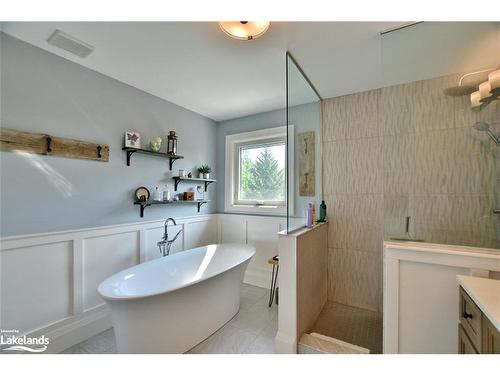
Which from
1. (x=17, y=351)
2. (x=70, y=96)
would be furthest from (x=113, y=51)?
(x=17, y=351)

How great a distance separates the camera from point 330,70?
1879mm

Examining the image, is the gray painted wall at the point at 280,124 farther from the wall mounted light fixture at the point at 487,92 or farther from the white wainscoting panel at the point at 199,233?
the wall mounted light fixture at the point at 487,92

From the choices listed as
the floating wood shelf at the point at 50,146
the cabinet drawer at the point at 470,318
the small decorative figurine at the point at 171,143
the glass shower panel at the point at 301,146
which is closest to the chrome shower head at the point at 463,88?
the glass shower panel at the point at 301,146

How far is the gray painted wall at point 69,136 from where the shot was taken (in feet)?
4.85

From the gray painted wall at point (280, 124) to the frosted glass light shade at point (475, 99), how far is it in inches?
44.8

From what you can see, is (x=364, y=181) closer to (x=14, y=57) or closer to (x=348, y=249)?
(x=348, y=249)

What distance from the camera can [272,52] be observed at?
1.62m

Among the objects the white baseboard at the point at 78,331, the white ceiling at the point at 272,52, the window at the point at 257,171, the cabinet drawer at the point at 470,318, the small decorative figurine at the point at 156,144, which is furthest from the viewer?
the window at the point at 257,171

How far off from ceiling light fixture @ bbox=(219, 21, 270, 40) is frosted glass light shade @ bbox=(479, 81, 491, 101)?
135 centimetres

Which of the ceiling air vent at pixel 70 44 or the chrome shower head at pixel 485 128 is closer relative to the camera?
the chrome shower head at pixel 485 128

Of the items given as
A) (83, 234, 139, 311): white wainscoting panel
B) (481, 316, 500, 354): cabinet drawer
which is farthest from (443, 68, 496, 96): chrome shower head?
(83, 234, 139, 311): white wainscoting panel

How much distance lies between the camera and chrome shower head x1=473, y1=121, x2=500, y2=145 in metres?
1.22

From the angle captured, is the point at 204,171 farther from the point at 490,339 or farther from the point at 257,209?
the point at 490,339

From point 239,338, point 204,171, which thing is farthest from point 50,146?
point 239,338
